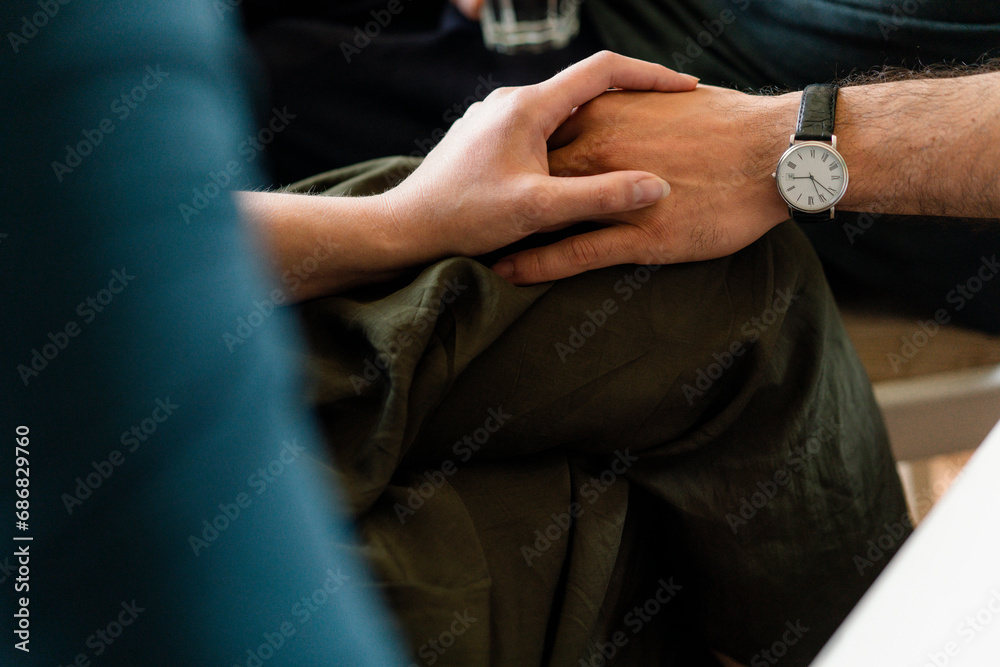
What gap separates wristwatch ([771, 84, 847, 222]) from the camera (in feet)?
2.08

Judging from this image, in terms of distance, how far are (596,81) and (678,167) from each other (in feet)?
0.35

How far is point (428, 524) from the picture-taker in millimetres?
527

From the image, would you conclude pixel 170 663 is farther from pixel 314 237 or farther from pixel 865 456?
pixel 865 456

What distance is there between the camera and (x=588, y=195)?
63cm

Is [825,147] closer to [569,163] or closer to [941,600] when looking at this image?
[569,163]

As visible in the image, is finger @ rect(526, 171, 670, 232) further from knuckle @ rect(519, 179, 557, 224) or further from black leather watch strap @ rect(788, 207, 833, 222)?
black leather watch strap @ rect(788, 207, 833, 222)

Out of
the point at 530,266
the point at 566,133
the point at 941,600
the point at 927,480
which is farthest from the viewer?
the point at 927,480

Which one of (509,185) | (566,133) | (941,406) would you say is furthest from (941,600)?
(941,406)

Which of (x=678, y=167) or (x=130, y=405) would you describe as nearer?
(x=130, y=405)

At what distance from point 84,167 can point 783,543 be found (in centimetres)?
58

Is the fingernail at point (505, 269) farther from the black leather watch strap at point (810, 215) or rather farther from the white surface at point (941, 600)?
the white surface at point (941, 600)

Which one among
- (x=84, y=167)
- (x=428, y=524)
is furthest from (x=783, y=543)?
(x=84, y=167)

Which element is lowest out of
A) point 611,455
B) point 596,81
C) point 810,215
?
point 611,455

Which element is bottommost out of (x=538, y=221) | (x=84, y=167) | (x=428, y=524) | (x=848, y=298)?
(x=848, y=298)
